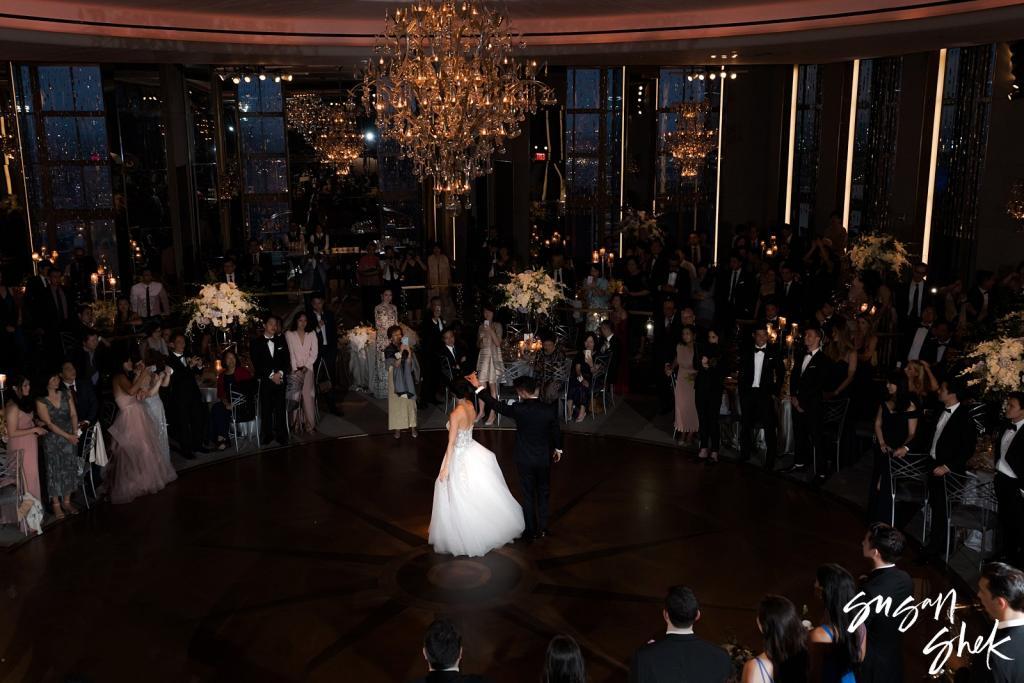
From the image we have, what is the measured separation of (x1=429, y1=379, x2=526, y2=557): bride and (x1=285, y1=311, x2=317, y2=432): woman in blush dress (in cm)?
374

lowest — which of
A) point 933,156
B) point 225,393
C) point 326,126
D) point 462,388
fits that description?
point 225,393

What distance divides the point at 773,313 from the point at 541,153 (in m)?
9.91

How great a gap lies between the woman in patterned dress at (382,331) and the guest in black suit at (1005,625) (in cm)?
922

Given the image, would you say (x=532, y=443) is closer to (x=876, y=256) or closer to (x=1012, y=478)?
(x=1012, y=478)

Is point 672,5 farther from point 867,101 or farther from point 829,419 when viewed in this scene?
point 867,101

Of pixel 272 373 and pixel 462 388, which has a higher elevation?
pixel 462 388

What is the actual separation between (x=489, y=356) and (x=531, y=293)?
125cm

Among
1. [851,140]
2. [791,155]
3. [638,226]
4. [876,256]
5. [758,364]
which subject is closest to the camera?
[758,364]

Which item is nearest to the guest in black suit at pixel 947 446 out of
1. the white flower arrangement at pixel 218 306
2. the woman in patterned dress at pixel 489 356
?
the woman in patterned dress at pixel 489 356

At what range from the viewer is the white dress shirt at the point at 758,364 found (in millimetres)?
10391

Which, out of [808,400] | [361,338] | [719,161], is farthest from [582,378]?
[719,161]

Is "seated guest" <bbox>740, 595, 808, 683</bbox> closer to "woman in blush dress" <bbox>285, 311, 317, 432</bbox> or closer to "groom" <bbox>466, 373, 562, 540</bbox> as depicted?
"groom" <bbox>466, 373, 562, 540</bbox>

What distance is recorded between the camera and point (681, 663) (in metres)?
4.36

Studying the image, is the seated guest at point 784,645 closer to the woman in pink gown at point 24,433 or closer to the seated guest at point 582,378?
the woman in pink gown at point 24,433
